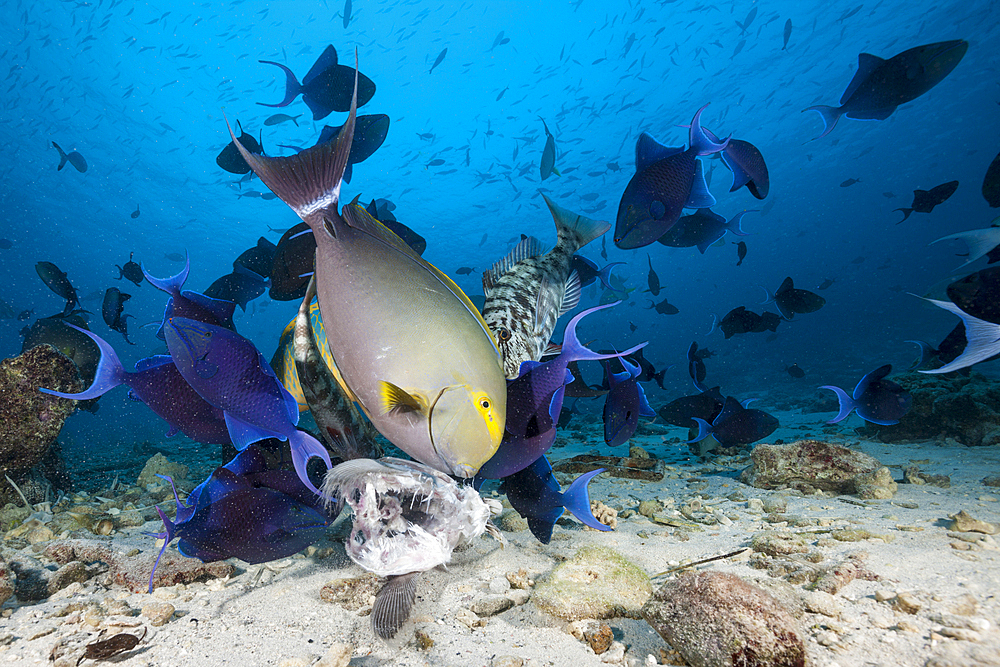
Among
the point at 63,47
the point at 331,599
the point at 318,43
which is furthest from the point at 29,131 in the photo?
the point at 331,599

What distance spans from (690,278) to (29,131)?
83.6 m

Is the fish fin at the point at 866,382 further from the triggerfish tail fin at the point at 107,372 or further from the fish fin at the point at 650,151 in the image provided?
the triggerfish tail fin at the point at 107,372

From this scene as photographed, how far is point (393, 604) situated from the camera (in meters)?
1.27

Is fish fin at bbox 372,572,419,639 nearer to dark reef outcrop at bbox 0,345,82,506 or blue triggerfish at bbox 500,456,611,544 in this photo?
blue triggerfish at bbox 500,456,611,544

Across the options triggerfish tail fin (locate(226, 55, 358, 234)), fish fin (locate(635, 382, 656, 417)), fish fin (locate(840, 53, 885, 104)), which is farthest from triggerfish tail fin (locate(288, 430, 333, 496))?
fish fin (locate(840, 53, 885, 104))

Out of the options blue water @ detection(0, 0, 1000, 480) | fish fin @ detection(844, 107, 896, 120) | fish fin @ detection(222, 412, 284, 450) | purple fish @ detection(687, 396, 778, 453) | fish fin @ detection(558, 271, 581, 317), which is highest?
blue water @ detection(0, 0, 1000, 480)

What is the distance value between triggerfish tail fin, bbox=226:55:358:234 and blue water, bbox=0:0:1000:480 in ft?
78.3

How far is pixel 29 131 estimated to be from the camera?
2966 centimetres

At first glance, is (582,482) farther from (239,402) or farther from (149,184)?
(149,184)

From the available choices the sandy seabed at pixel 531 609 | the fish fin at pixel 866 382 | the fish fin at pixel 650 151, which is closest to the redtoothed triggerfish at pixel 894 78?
the fish fin at pixel 650 151

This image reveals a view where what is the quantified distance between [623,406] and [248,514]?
1.75 m

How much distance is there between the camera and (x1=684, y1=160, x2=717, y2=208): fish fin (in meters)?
2.32

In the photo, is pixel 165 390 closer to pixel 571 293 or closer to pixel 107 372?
pixel 107 372

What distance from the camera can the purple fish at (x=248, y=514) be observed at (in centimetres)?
136
